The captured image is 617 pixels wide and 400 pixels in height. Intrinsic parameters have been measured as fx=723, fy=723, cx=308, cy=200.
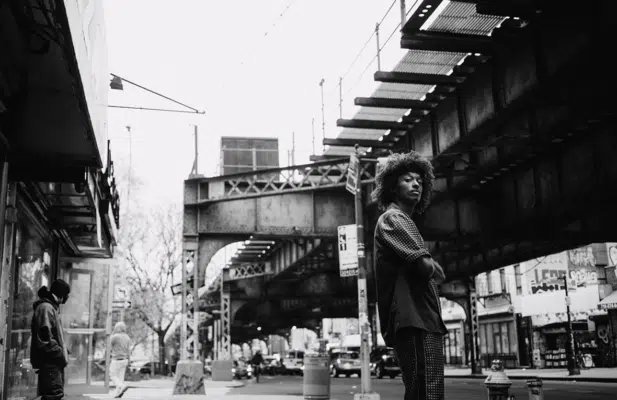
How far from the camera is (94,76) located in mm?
7379

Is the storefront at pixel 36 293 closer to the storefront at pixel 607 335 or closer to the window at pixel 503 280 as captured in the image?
the storefront at pixel 607 335

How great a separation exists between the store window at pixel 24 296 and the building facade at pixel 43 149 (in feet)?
0.06

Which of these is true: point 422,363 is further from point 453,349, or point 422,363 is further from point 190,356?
point 453,349

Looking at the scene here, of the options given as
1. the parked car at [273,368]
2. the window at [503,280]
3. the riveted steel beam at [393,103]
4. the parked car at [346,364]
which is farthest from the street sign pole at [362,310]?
the parked car at [273,368]

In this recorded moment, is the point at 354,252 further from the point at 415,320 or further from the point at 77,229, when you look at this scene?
the point at 415,320

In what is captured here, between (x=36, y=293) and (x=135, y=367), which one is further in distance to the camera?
(x=135, y=367)

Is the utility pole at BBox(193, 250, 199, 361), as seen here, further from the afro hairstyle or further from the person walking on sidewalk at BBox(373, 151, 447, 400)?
the person walking on sidewalk at BBox(373, 151, 447, 400)

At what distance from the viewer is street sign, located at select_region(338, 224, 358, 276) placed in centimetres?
1521

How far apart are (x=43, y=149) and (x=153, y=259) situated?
128 ft

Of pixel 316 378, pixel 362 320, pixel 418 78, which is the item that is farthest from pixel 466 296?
pixel 418 78

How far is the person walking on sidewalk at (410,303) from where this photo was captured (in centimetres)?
364

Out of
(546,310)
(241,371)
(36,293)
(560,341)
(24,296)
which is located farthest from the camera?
(241,371)

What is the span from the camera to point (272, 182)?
2081 cm

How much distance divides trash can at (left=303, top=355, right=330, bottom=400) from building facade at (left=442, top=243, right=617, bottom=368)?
19.0 metres
